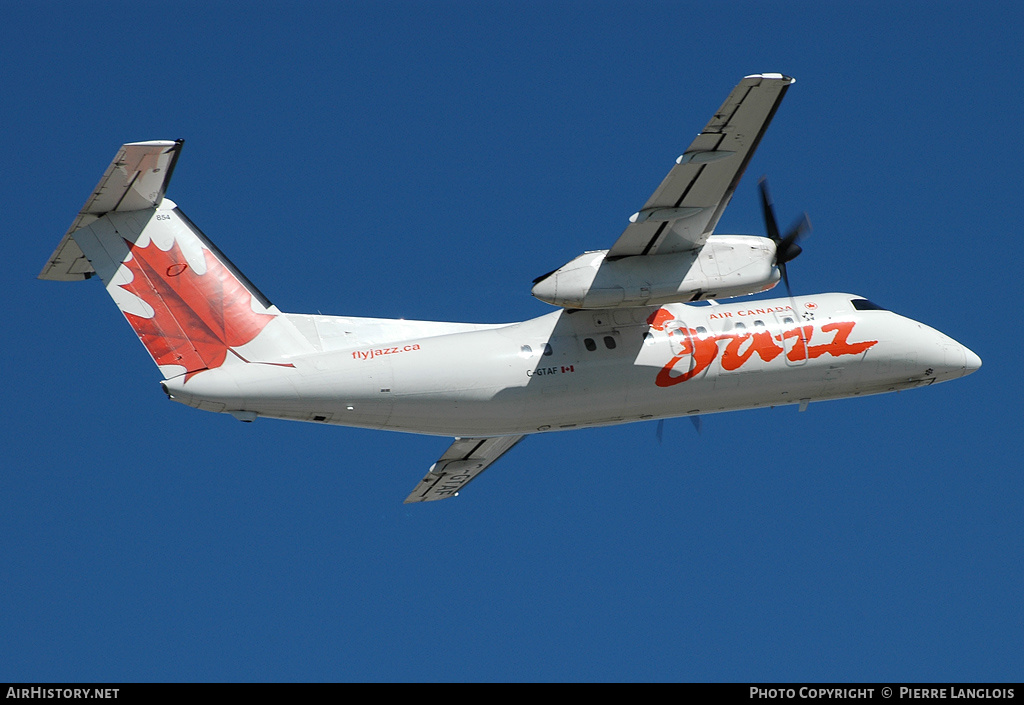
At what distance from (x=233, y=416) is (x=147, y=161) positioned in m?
4.14

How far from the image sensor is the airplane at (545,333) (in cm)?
1788

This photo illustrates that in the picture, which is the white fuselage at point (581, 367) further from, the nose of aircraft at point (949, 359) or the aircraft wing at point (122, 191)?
the aircraft wing at point (122, 191)

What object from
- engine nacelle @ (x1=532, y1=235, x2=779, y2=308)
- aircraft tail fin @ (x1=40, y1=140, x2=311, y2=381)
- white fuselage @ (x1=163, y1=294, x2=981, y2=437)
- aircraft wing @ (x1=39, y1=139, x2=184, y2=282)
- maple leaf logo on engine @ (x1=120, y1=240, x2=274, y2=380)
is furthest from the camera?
engine nacelle @ (x1=532, y1=235, x2=779, y2=308)

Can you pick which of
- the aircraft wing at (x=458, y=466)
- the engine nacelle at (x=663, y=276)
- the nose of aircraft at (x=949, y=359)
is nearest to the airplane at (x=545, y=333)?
the engine nacelle at (x=663, y=276)

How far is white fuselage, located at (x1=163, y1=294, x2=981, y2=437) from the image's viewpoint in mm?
18312

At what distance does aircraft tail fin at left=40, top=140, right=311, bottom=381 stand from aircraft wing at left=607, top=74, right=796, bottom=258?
595 cm

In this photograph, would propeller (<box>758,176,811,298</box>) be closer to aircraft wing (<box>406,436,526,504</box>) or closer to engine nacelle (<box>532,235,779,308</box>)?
engine nacelle (<box>532,235,779,308</box>)

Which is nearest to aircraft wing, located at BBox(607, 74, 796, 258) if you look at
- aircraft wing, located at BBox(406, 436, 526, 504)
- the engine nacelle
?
the engine nacelle

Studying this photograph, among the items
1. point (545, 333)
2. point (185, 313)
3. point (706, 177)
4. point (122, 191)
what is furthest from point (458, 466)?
point (122, 191)

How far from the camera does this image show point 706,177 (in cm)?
1825

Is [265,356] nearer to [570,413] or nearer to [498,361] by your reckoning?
[498,361]

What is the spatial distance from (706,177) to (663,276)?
1.86m

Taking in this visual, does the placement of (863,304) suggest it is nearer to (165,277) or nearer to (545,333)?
(545,333)
